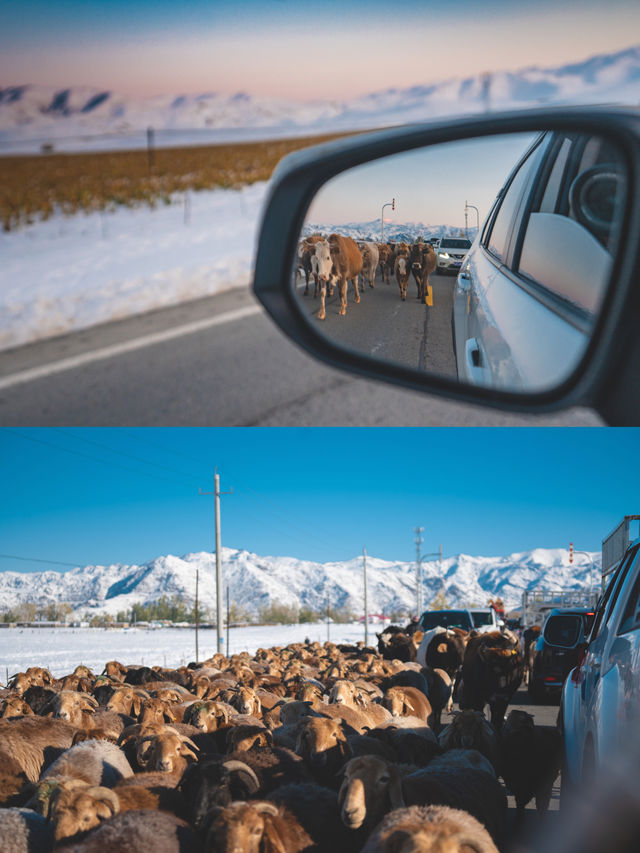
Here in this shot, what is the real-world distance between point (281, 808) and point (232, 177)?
39001 millimetres

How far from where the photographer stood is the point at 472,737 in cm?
639

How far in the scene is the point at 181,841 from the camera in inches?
162

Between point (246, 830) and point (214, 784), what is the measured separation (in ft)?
3.31

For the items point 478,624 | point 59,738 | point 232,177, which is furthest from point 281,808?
point 232,177

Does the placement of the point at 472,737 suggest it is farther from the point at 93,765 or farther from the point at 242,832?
the point at 242,832

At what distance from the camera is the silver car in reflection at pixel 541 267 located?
2203 mm

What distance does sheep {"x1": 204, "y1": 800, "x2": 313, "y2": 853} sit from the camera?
3822mm

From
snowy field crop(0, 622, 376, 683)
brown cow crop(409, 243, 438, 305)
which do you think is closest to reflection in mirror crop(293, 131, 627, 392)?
brown cow crop(409, 243, 438, 305)

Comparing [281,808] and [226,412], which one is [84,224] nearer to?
[226,412]

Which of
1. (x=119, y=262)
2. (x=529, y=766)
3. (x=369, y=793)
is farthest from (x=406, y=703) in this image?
(x=119, y=262)

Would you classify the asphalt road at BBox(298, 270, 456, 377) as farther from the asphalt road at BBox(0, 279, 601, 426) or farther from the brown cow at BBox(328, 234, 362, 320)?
the asphalt road at BBox(0, 279, 601, 426)

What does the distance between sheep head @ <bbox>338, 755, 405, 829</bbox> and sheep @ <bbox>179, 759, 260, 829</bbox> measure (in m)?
0.58

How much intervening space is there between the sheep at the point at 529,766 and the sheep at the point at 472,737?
95 millimetres

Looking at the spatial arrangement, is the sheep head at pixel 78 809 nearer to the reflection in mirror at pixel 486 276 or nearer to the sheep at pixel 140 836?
the sheep at pixel 140 836
